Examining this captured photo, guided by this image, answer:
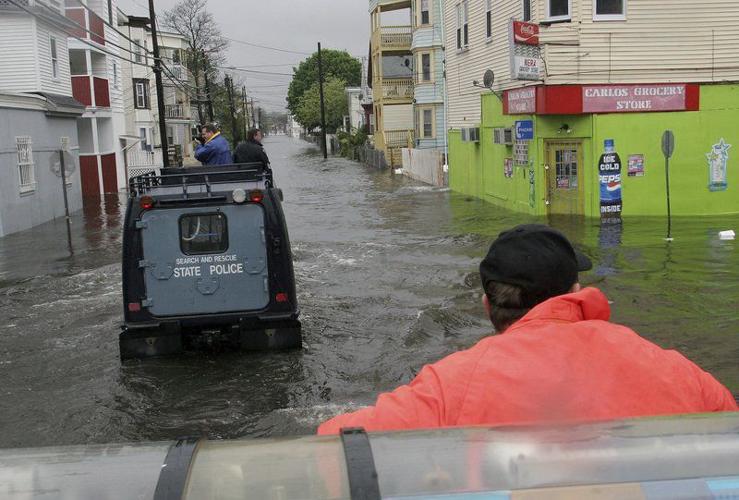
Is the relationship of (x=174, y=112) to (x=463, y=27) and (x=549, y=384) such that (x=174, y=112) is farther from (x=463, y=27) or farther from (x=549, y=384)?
(x=549, y=384)

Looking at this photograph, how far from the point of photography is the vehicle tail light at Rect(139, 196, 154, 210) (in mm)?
8516

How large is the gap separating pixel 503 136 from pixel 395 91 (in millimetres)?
30942

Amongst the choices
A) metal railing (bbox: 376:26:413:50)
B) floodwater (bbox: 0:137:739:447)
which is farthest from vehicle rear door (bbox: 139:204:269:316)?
metal railing (bbox: 376:26:413:50)

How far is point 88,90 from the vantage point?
32469mm

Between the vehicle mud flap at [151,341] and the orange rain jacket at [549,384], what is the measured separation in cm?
673

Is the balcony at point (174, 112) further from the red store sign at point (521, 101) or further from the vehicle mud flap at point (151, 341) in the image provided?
the vehicle mud flap at point (151, 341)

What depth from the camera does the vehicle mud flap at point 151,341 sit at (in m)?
8.76

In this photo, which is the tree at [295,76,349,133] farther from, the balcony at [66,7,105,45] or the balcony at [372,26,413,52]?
the balcony at [66,7,105,45]

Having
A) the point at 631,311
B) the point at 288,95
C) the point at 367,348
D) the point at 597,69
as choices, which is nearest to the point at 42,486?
the point at 367,348

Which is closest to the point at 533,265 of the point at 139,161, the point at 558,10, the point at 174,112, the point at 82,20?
the point at 558,10

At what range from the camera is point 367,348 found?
31.9 ft

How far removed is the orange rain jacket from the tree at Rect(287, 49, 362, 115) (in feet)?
377

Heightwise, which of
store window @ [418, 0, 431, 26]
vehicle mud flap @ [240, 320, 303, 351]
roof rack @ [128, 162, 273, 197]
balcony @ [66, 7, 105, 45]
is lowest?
vehicle mud flap @ [240, 320, 303, 351]

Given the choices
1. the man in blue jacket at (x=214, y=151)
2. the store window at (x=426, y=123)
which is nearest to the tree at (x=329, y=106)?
Answer: the store window at (x=426, y=123)
